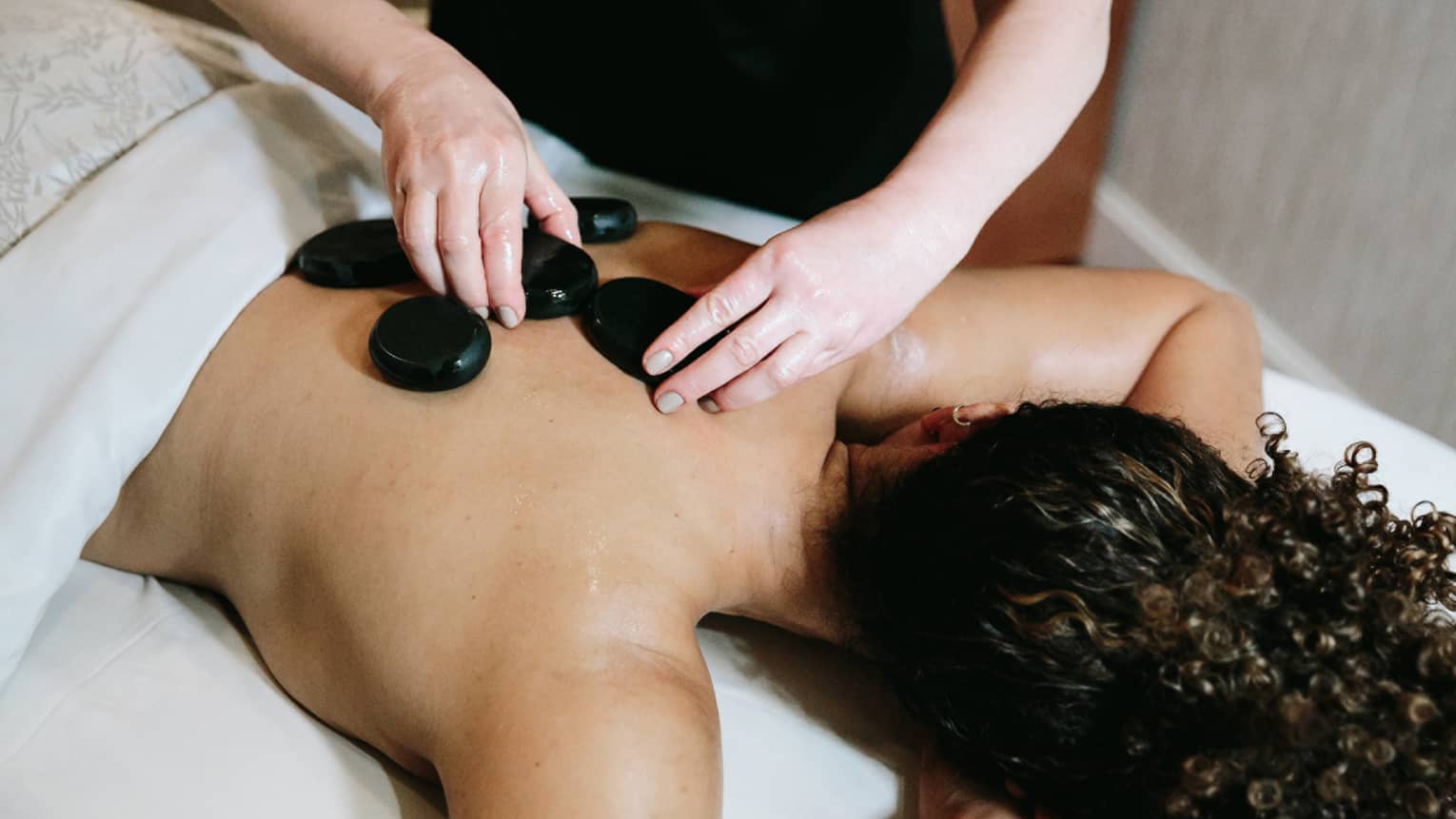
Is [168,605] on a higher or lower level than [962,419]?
lower

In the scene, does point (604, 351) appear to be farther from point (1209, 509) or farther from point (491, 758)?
point (1209, 509)

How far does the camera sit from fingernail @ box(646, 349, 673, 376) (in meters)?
0.84

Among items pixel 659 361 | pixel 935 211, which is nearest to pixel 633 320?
pixel 659 361

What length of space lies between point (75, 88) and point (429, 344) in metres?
0.49

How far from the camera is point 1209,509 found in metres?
0.79

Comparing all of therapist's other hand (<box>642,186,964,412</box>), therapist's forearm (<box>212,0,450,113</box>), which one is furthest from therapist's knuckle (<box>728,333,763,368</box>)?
therapist's forearm (<box>212,0,450,113</box>)

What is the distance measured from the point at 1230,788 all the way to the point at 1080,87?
2.10 feet

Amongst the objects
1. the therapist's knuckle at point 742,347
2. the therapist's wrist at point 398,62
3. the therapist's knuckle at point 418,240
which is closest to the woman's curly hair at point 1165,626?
the therapist's knuckle at point 742,347

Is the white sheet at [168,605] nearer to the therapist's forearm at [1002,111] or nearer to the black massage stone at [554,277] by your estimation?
the black massage stone at [554,277]

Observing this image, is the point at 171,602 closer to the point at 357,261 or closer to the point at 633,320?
the point at 357,261

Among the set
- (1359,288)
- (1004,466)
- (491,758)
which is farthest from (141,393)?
(1359,288)

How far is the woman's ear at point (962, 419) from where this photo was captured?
95 cm

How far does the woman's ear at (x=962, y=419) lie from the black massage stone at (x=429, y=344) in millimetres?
408

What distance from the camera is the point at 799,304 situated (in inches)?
33.1
